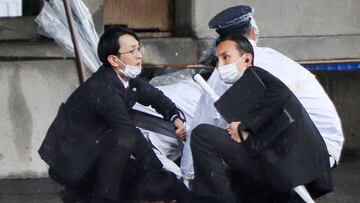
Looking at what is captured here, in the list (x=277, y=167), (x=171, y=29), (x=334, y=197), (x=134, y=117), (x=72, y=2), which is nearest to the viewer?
(x=277, y=167)

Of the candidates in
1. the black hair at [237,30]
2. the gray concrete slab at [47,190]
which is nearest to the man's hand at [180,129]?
the black hair at [237,30]

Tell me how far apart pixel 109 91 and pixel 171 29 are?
375 cm

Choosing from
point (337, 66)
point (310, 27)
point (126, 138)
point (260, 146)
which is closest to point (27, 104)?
point (310, 27)

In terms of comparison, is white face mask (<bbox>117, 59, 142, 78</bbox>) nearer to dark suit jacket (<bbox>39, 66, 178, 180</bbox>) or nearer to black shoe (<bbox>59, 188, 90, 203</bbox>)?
dark suit jacket (<bbox>39, 66, 178, 180</bbox>)

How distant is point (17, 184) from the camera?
1020 cm

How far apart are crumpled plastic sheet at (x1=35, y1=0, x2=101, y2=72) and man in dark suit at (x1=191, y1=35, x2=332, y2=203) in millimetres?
2153

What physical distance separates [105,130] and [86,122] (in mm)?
131

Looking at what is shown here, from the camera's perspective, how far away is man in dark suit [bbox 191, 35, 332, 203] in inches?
265

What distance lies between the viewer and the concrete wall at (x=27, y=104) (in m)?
10.2

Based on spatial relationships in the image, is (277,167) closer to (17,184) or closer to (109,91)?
(109,91)

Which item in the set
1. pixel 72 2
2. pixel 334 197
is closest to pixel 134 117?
pixel 72 2

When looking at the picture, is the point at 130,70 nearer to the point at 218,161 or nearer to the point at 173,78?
the point at 218,161

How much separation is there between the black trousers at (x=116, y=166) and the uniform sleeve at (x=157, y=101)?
1.00ft

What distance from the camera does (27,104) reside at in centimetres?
1030
